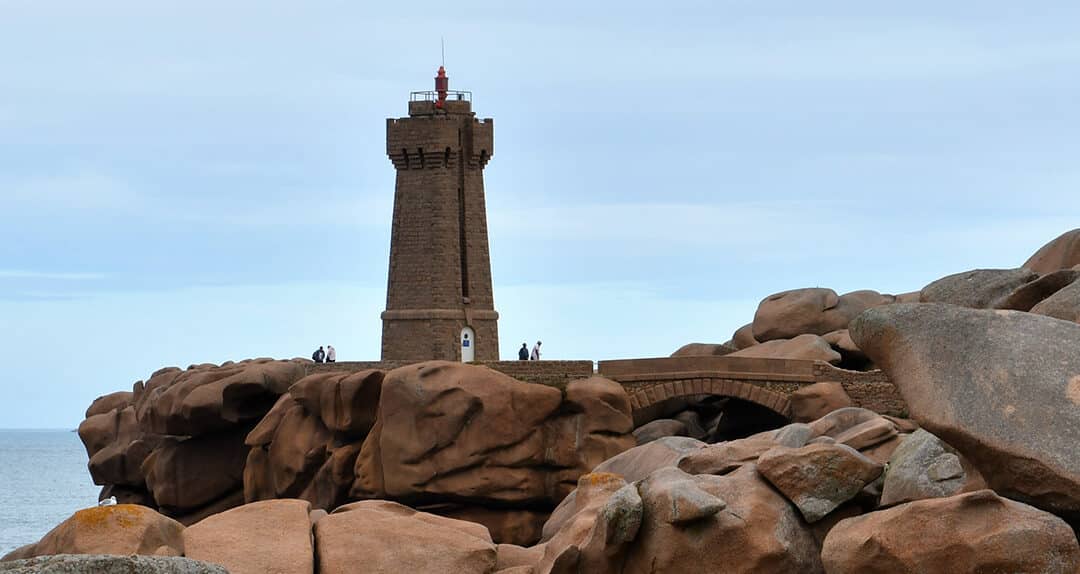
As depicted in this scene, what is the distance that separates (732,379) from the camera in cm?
4672

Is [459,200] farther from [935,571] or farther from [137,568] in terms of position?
[137,568]

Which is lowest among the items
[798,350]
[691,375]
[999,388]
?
[999,388]

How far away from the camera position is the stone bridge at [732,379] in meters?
44.4

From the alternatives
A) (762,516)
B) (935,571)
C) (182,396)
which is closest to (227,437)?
(182,396)

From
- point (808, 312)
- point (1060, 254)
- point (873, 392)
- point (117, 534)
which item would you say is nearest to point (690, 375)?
point (873, 392)

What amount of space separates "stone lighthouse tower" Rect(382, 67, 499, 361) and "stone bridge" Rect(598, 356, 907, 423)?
1122cm

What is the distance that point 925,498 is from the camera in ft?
76.0

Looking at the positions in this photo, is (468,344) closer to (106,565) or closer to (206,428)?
(206,428)

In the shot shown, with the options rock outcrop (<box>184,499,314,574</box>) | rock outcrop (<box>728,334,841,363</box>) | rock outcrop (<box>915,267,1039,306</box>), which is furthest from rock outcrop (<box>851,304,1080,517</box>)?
rock outcrop (<box>728,334,841,363</box>)

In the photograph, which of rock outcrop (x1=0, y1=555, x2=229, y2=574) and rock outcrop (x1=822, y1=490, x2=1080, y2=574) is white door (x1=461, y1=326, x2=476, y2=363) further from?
rock outcrop (x1=0, y1=555, x2=229, y2=574)

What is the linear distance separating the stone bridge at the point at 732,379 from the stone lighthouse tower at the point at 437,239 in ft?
36.8

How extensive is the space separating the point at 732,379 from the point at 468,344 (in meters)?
14.1

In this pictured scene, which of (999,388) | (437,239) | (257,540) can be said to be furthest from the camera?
(437,239)

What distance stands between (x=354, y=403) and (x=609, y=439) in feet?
22.5
